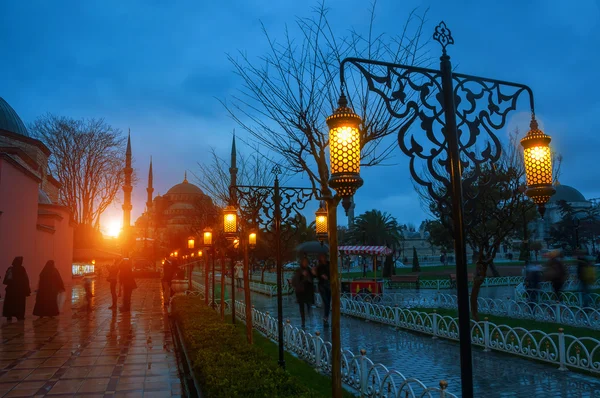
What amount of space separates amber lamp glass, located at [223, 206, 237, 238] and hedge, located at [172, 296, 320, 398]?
2102 millimetres

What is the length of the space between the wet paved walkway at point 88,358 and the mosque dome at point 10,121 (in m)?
21.3

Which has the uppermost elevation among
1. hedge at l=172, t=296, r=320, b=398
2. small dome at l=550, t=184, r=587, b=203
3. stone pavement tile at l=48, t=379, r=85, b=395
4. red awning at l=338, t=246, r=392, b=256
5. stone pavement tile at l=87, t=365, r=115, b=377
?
small dome at l=550, t=184, r=587, b=203

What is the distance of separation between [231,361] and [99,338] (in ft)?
19.3

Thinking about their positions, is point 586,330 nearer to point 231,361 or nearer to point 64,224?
point 231,361

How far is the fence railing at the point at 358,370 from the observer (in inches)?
206

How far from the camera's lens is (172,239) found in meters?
68.8

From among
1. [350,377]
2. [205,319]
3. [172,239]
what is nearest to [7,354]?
[205,319]

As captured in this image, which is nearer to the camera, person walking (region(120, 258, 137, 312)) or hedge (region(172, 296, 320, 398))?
hedge (region(172, 296, 320, 398))

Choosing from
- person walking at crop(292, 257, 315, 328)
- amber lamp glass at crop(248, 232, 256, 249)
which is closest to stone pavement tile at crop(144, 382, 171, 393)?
person walking at crop(292, 257, 315, 328)

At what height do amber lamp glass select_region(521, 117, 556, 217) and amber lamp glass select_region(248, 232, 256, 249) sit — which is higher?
amber lamp glass select_region(521, 117, 556, 217)

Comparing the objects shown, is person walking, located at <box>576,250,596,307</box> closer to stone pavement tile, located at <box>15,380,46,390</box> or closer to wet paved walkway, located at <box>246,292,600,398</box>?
wet paved walkway, located at <box>246,292,600,398</box>

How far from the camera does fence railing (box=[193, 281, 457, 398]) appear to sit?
5.23 metres

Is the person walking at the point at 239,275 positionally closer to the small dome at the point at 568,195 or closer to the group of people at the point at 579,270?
the group of people at the point at 579,270

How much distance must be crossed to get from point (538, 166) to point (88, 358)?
7.87 metres
